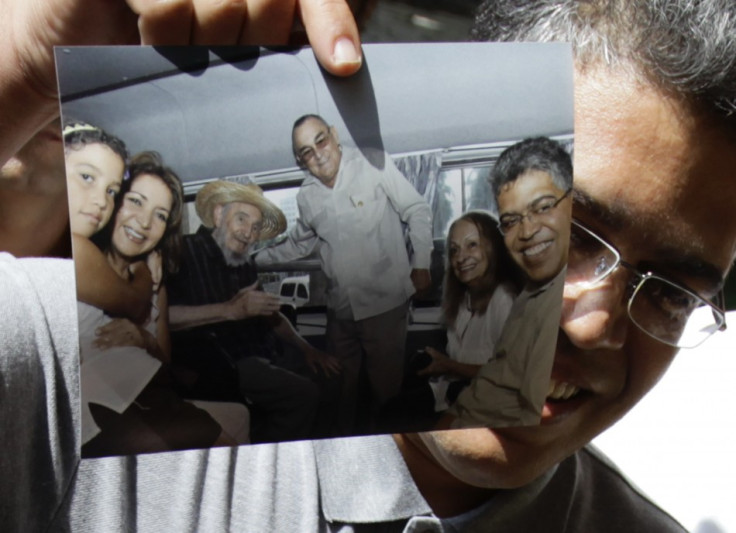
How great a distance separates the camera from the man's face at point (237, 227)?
68 cm

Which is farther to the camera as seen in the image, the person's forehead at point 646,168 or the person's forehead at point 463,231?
the person's forehead at point 646,168

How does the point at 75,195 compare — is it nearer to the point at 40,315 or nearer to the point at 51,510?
the point at 40,315

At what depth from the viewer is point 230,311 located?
2.28 ft

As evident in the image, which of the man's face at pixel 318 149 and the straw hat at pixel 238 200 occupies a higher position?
the man's face at pixel 318 149

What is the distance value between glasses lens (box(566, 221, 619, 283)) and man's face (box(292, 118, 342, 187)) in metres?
0.49

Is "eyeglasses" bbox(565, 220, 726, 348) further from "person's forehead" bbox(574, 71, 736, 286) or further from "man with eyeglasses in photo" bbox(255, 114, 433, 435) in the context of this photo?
"man with eyeglasses in photo" bbox(255, 114, 433, 435)

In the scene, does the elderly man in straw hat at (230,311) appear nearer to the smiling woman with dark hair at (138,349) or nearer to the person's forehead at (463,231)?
the smiling woman with dark hair at (138,349)

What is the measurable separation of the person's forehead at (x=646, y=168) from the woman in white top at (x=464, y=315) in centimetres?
38

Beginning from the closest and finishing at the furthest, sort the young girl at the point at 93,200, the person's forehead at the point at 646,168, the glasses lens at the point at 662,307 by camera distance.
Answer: the young girl at the point at 93,200 → the person's forehead at the point at 646,168 → the glasses lens at the point at 662,307

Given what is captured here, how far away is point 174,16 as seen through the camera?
728mm

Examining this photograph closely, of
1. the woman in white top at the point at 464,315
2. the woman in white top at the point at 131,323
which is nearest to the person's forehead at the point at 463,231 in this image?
the woman in white top at the point at 464,315

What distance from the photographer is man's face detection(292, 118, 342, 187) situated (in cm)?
69

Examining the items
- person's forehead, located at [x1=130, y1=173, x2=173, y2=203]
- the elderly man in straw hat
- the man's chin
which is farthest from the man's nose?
person's forehead, located at [x1=130, y1=173, x2=173, y2=203]

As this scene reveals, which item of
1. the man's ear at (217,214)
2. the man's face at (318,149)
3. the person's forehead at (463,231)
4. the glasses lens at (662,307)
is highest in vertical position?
the man's face at (318,149)
